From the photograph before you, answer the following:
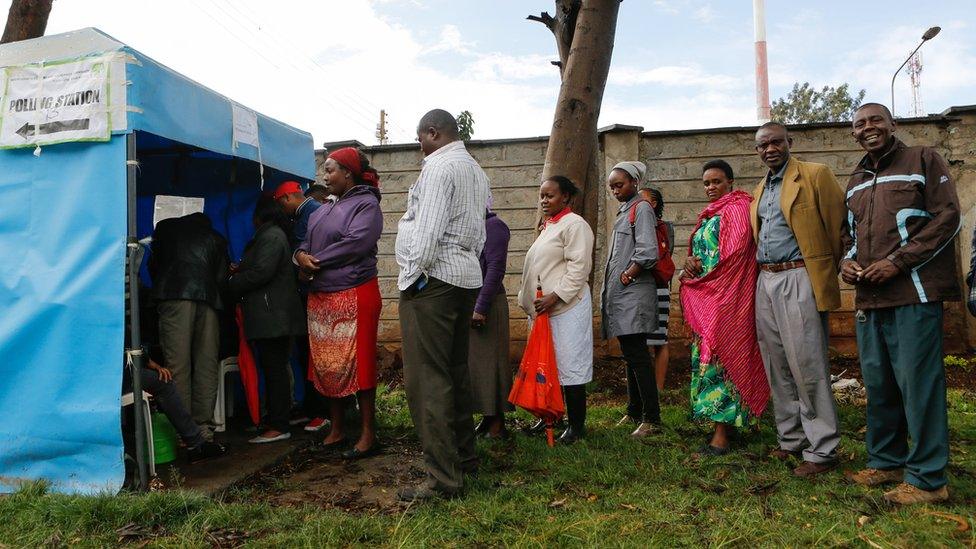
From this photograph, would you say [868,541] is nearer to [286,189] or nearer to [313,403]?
[313,403]

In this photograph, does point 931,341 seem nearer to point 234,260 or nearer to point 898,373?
point 898,373

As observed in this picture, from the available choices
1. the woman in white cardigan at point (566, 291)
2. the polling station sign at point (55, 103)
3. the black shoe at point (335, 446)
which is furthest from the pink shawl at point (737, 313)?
the polling station sign at point (55, 103)

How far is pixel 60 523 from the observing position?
117 inches

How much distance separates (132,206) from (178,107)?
659 mm

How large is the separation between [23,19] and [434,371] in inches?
230

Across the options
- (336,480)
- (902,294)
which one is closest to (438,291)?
(336,480)

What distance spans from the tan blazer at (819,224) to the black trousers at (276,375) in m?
3.35

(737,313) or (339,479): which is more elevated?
(737,313)

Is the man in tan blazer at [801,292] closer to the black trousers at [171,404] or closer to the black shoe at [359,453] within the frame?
the black shoe at [359,453]

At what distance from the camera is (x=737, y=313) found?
400 centimetres

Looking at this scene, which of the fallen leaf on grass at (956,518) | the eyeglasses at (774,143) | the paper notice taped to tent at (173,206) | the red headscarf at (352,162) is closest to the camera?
the fallen leaf on grass at (956,518)

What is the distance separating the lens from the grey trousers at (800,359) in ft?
11.8

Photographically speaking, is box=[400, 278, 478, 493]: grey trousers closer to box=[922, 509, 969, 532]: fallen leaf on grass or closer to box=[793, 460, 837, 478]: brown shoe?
box=[793, 460, 837, 478]: brown shoe

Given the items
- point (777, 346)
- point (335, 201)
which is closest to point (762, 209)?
point (777, 346)
